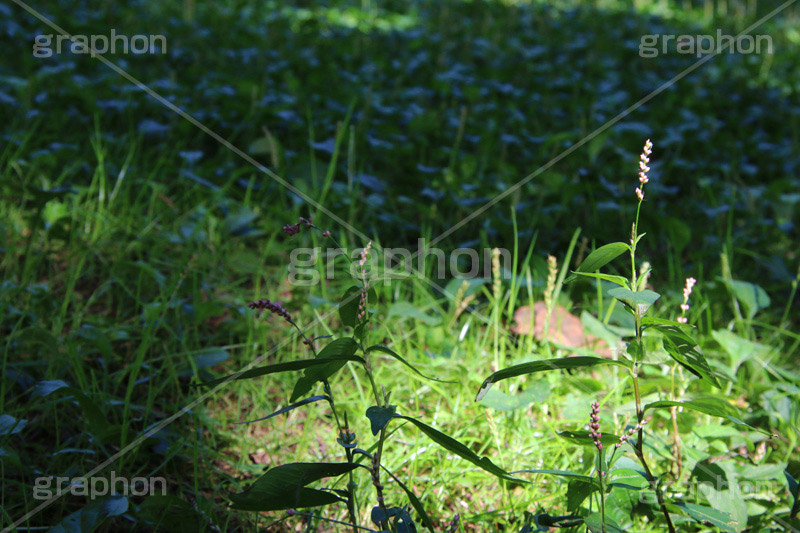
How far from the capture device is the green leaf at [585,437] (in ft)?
3.42

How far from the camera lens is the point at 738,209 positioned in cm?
253

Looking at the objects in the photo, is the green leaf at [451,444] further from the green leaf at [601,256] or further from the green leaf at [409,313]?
the green leaf at [409,313]

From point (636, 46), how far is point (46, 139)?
418cm

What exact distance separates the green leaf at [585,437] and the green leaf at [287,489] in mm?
340

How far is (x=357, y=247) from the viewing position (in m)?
2.23

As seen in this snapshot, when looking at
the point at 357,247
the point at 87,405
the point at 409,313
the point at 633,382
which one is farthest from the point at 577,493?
the point at 357,247

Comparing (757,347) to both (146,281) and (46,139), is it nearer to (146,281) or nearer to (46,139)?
(146,281)

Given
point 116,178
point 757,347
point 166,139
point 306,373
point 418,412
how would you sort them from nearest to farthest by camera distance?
point 306,373, point 418,412, point 757,347, point 116,178, point 166,139

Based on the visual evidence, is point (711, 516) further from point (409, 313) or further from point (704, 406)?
point (409, 313)

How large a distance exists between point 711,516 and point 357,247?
1388 mm

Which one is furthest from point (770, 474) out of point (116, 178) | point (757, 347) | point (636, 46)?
point (636, 46)

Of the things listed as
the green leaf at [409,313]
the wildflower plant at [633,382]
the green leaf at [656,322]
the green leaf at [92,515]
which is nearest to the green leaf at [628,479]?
the wildflower plant at [633,382]

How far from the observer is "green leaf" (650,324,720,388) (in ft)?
3.10

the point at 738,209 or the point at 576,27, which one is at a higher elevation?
the point at 576,27
